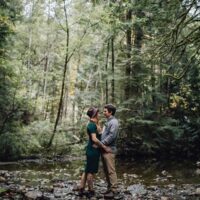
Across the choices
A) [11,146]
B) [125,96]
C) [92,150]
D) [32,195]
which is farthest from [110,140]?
[125,96]

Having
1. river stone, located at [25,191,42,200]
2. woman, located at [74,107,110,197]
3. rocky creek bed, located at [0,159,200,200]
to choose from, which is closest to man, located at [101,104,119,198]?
woman, located at [74,107,110,197]

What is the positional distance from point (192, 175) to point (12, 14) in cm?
1020

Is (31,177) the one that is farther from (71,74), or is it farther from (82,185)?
(71,74)

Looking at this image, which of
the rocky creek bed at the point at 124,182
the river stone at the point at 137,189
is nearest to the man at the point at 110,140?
the rocky creek bed at the point at 124,182

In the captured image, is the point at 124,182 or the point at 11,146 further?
the point at 11,146

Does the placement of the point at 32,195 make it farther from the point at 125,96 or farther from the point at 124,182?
the point at 125,96

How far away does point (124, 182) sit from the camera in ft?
38.4

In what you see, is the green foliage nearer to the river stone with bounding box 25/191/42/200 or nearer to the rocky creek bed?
the rocky creek bed

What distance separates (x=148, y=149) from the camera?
18.8 m

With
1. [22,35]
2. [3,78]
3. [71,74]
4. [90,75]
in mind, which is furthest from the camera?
[71,74]

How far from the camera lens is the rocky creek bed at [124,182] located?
870 cm

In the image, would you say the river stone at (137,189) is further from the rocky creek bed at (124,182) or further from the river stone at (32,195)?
the river stone at (32,195)

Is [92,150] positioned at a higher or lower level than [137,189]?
higher

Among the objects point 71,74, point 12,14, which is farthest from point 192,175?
point 71,74
